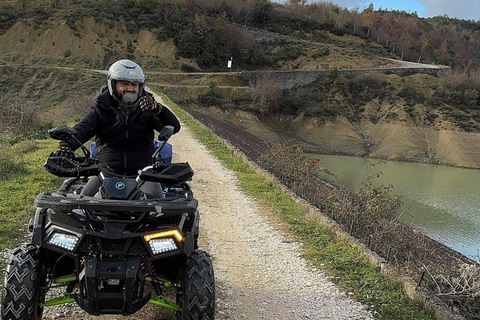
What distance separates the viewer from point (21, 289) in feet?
9.03

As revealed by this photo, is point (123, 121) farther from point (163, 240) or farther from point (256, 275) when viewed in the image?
point (256, 275)

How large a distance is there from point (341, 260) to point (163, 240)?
3.76m

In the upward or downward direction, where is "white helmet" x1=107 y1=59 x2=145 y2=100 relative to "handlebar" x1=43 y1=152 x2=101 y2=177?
upward

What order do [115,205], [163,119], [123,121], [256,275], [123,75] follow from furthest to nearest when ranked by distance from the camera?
[256,275] < [163,119] < [123,121] < [123,75] < [115,205]

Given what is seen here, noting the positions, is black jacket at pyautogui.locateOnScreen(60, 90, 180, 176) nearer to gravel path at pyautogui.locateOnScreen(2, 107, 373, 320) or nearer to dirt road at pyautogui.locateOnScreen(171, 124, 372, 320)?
gravel path at pyautogui.locateOnScreen(2, 107, 373, 320)

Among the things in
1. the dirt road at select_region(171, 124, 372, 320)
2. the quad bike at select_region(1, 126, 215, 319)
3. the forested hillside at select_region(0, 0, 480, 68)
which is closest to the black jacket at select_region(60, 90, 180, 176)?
the quad bike at select_region(1, 126, 215, 319)

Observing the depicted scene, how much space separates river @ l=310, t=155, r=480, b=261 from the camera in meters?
14.2

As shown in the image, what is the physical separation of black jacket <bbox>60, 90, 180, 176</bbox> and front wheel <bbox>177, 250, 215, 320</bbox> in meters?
1.20

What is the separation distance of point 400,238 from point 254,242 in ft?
8.72

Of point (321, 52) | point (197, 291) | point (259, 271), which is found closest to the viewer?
point (197, 291)

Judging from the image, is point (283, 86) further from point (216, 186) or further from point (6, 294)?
point (6, 294)

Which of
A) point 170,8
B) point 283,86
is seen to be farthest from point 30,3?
point 283,86

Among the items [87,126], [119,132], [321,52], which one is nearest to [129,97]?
[119,132]

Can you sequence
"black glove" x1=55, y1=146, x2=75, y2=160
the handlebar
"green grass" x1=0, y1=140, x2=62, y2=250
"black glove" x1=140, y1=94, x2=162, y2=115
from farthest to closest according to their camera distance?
1. "green grass" x1=0, y1=140, x2=62, y2=250
2. "black glove" x1=140, y1=94, x2=162, y2=115
3. "black glove" x1=55, y1=146, x2=75, y2=160
4. the handlebar
